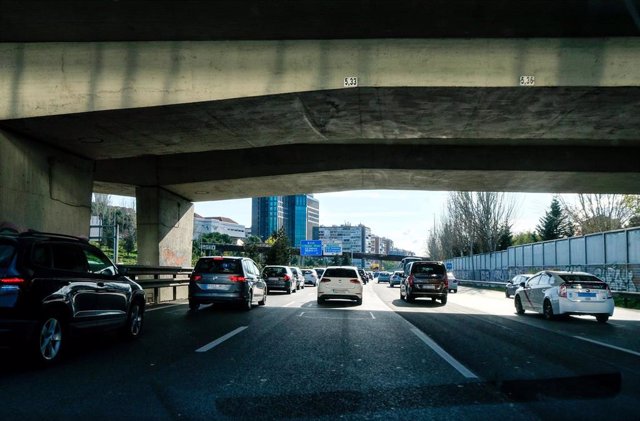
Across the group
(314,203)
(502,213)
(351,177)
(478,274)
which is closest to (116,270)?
Result: (351,177)

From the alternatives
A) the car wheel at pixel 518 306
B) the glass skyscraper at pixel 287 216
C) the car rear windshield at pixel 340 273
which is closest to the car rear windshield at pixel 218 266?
the car rear windshield at pixel 340 273

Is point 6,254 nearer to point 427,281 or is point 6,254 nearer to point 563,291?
point 563,291

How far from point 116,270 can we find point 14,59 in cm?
492

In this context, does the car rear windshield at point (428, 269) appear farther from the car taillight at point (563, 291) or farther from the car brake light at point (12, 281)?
the car brake light at point (12, 281)

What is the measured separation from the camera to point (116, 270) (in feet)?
31.5

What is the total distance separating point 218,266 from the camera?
54.0 feet

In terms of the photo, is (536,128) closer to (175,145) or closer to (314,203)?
(175,145)

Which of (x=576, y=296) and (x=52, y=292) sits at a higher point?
(x=52, y=292)

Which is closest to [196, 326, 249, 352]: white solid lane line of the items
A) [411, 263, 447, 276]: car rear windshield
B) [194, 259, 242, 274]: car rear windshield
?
[194, 259, 242, 274]: car rear windshield

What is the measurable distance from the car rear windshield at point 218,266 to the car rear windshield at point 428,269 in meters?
9.29

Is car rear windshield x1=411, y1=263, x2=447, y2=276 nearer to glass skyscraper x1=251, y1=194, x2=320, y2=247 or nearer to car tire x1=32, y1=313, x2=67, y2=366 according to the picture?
car tire x1=32, y1=313, x2=67, y2=366

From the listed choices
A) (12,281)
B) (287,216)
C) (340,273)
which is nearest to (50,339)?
(12,281)

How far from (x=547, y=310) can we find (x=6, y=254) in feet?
48.1

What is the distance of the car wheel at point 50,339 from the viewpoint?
276 inches
